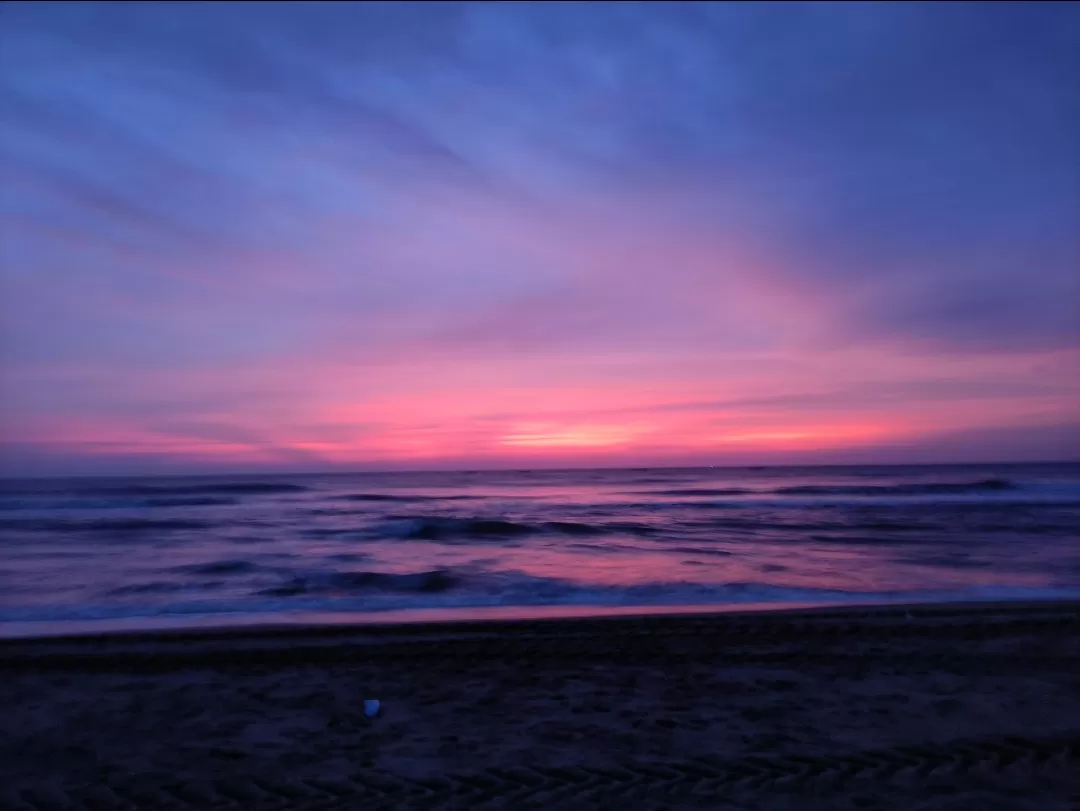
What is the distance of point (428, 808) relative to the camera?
3850 mm

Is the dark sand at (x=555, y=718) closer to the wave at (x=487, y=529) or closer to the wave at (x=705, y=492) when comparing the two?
the wave at (x=487, y=529)

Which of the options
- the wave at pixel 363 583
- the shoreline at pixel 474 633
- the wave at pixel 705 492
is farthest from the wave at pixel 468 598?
the wave at pixel 705 492

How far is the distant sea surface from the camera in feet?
32.5

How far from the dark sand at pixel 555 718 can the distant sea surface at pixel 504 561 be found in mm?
2218

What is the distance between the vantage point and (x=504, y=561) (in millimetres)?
14023

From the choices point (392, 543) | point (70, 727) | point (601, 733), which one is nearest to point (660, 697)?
point (601, 733)

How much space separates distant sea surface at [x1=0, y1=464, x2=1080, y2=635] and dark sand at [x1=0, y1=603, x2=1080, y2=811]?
2.22m

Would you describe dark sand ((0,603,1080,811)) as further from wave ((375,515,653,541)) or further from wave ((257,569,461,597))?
wave ((375,515,653,541))

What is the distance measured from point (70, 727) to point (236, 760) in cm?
150

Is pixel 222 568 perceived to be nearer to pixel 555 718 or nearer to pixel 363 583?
pixel 363 583

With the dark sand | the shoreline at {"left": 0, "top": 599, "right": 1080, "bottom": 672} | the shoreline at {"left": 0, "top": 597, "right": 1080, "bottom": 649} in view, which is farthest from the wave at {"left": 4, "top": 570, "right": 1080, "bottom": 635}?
the dark sand

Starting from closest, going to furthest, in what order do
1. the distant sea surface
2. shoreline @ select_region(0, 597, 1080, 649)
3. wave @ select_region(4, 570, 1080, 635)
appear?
1. shoreline @ select_region(0, 597, 1080, 649)
2. wave @ select_region(4, 570, 1080, 635)
3. the distant sea surface

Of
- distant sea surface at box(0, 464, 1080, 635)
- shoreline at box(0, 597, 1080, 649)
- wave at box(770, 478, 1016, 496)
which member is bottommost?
wave at box(770, 478, 1016, 496)

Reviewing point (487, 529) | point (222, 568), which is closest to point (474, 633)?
point (222, 568)
